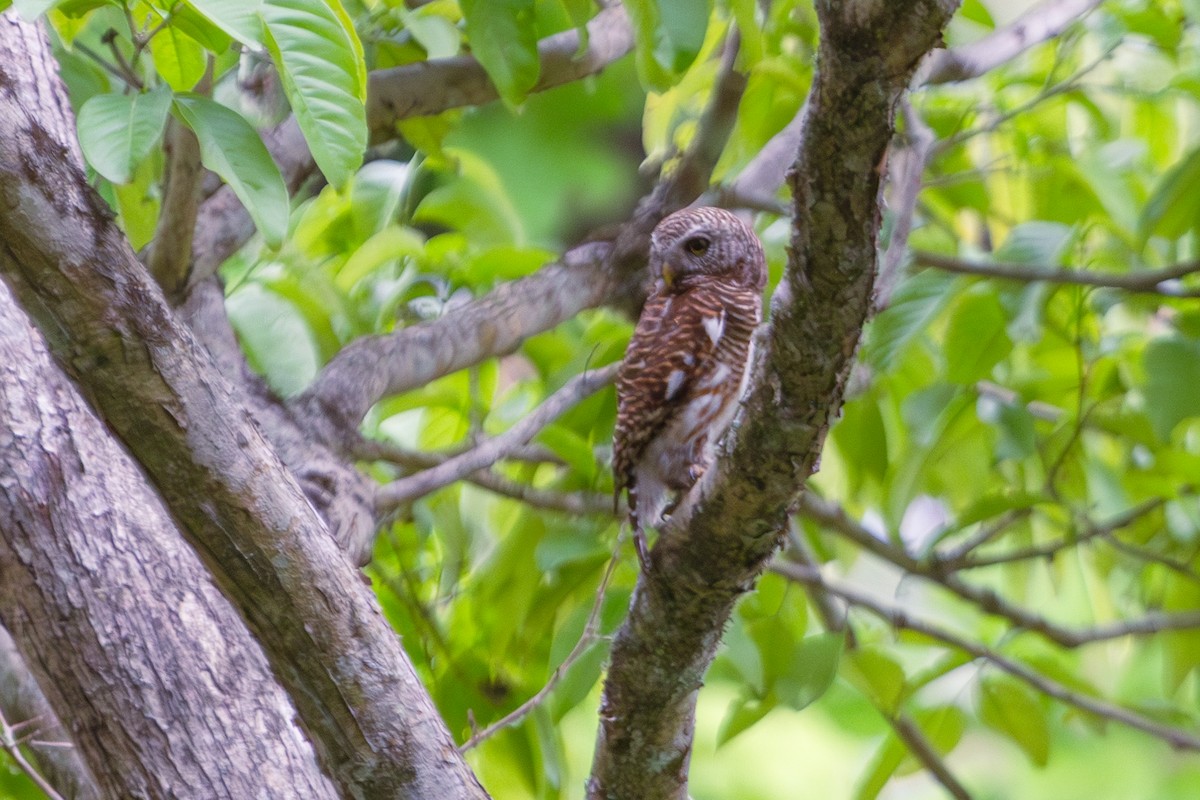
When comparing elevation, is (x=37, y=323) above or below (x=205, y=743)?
above

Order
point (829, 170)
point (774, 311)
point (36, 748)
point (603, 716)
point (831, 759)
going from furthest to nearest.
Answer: point (831, 759) < point (36, 748) < point (603, 716) < point (774, 311) < point (829, 170)

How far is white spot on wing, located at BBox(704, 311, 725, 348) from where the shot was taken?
1.75 m

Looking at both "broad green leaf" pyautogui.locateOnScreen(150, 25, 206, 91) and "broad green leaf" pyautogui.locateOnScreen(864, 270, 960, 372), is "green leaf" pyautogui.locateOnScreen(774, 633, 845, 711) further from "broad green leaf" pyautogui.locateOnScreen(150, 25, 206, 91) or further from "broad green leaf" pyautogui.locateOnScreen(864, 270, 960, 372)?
"broad green leaf" pyautogui.locateOnScreen(150, 25, 206, 91)

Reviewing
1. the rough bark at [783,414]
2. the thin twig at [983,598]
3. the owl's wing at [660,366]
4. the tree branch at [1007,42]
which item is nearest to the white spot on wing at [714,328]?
the owl's wing at [660,366]

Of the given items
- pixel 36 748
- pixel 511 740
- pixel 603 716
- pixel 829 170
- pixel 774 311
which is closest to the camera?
pixel 829 170

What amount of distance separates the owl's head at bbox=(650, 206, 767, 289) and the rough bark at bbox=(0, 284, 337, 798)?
941mm

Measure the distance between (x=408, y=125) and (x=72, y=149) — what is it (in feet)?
2.70

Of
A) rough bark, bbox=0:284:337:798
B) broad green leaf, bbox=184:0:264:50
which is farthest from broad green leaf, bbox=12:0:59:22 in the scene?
rough bark, bbox=0:284:337:798

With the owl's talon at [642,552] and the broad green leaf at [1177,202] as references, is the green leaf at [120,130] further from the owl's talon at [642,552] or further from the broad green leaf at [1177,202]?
the broad green leaf at [1177,202]

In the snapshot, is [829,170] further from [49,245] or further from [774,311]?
[49,245]

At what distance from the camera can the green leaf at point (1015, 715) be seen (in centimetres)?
191

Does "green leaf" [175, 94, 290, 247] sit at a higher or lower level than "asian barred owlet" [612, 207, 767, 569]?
lower

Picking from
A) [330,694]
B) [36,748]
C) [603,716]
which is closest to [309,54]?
[330,694]

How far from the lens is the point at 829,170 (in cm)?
81
